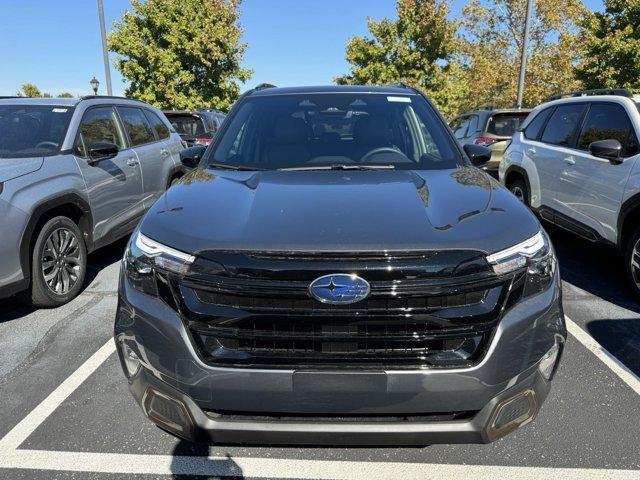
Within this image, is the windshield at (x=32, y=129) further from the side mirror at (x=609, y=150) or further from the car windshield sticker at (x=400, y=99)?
the side mirror at (x=609, y=150)

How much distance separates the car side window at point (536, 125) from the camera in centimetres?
664

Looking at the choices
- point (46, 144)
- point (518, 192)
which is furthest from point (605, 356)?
point (46, 144)

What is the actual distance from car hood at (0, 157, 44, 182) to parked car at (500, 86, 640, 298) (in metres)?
4.84

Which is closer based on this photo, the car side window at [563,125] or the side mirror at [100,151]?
the side mirror at [100,151]

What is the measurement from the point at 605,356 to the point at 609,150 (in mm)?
1965

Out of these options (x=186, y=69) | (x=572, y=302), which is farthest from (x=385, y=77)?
(x=572, y=302)

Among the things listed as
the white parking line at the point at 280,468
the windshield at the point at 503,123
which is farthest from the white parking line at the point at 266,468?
the windshield at the point at 503,123

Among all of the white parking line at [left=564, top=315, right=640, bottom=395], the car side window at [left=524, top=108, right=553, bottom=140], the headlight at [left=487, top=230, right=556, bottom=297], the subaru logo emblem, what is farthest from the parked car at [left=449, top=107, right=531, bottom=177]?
the subaru logo emblem

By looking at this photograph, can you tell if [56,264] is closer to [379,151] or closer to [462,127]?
[379,151]

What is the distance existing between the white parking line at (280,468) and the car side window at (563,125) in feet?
14.1

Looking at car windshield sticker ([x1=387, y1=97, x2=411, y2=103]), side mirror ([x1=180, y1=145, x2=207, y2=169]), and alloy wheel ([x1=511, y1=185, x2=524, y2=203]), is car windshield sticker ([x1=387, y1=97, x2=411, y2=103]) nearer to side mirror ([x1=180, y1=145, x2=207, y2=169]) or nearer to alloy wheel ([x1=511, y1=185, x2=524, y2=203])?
side mirror ([x1=180, y1=145, x2=207, y2=169])

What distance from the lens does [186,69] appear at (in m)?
26.6

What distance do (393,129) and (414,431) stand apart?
215 cm

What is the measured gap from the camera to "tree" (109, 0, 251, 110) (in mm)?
24875
